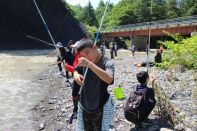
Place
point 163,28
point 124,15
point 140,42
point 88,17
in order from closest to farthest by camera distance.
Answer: point 163,28
point 140,42
point 124,15
point 88,17

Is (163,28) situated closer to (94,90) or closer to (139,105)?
(139,105)

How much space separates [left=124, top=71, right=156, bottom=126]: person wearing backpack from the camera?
804 cm

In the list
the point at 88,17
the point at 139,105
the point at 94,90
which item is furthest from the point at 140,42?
the point at 94,90

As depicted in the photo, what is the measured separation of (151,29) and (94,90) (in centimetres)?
5472

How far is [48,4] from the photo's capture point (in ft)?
196

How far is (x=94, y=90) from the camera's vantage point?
5.20m

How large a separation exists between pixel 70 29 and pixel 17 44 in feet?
39.9

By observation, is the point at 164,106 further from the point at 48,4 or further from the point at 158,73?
the point at 48,4

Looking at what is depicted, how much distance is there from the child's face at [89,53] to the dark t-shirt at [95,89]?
0.15m

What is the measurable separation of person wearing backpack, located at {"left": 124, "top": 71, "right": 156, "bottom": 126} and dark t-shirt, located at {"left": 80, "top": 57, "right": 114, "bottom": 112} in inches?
111

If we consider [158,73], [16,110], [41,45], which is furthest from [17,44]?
[16,110]

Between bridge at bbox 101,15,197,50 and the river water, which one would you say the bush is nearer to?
the river water

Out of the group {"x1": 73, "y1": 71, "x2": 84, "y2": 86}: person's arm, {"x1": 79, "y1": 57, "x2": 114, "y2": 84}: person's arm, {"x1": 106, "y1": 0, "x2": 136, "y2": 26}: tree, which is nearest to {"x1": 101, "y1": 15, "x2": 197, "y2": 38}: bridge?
{"x1": 106, "y1": 0, "x2": 136, "y2": 26}: tree

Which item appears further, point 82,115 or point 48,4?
point 48,4
